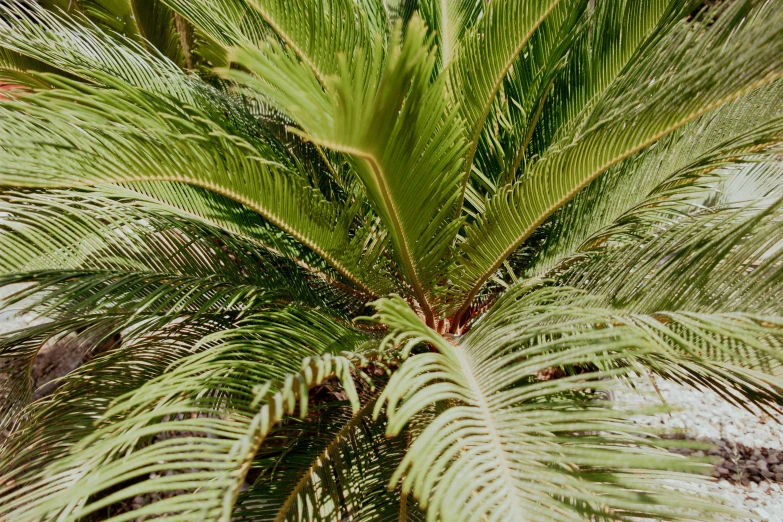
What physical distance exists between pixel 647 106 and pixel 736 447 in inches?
53.7

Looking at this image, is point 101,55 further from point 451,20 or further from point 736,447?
Result: point 736,447

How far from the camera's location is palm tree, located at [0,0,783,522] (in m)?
0.68

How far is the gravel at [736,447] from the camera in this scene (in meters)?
1.48

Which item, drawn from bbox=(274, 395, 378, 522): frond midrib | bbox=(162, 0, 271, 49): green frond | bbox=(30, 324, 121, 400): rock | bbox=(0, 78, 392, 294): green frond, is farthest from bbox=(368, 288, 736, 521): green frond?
bbox=(30, 324, 121, 400): rock

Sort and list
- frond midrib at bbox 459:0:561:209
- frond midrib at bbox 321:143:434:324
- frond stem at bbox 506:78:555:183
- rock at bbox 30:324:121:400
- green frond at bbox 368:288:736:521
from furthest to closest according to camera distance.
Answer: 1. rock at bbox 30:324:121:400
2. frond stem at bbox 506:78:555:183
3. frond midrib at bbox 459:0:561:209
4. frond midrib at bbox 321:143:434:324
5. green frond at bbox 368:288:736:521

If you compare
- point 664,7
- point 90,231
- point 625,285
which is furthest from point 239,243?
point 664,7

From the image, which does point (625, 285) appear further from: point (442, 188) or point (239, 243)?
point (239, 243)

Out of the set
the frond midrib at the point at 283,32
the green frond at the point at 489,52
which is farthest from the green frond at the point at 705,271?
the frond midrib at the point at 283,32

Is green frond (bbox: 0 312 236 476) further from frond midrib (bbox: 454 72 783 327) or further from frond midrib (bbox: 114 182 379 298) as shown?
frond midrib (bbox: 454 72 783 327)

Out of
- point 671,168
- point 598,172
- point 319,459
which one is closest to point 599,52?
point 671,168

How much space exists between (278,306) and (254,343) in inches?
12.9

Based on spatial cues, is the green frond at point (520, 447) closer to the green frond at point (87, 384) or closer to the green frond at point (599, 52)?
the green frond at point (87, 384)

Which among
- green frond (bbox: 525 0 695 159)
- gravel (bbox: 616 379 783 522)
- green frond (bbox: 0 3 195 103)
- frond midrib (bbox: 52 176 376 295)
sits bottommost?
gravel (bbox: 616 379 783 522)

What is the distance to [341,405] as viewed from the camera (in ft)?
4.00
